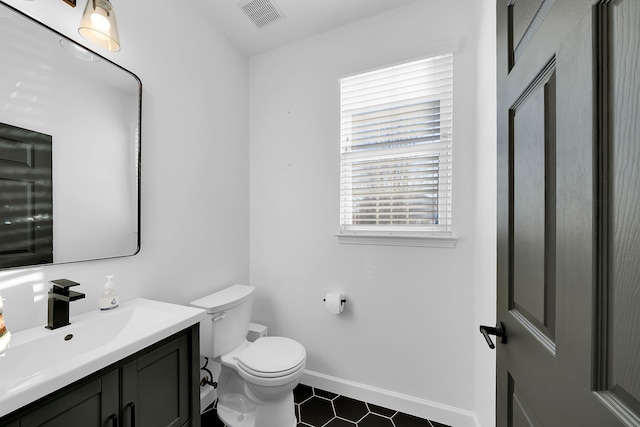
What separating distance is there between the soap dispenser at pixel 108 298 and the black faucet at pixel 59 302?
0.16m

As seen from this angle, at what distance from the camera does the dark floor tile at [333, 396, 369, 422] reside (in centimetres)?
176

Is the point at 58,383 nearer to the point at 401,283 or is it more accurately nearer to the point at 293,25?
the point at 401,283

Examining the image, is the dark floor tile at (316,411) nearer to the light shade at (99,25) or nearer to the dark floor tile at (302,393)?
the dark floor tile at (302,393)

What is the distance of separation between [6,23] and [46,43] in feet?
0.37

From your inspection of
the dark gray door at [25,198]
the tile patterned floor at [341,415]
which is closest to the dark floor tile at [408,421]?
the tile patterned floor at [341,415]

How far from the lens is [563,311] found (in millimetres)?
516

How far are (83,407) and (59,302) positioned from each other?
1.46ft

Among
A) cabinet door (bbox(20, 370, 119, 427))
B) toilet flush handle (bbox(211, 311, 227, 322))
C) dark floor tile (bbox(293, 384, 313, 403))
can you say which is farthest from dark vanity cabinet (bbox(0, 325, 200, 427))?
dark floor tile (bbox(293, 384, 313, 403))

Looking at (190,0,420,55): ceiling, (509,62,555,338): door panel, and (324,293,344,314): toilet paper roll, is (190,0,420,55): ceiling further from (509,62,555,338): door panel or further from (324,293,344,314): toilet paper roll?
(324,293,344,314): toilet paper roll

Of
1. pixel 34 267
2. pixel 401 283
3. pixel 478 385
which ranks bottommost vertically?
pixel 478 385

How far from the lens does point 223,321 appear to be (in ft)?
5.47

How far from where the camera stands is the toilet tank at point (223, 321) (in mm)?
1620

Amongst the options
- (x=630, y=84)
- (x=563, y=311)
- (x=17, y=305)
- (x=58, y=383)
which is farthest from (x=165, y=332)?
(x=630, y=84)

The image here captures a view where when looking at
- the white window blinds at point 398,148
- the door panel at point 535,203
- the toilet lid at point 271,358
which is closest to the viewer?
the door panel at point 535,203
